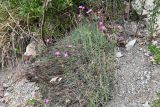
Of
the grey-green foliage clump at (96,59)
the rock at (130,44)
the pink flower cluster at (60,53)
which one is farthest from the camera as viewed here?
the rock at (130,44)

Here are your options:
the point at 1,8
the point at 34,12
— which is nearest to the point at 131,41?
the point at 34,12

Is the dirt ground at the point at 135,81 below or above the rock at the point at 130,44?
below

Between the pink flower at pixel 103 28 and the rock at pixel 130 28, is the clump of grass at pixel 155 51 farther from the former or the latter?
the pink flower at pixel 103 28

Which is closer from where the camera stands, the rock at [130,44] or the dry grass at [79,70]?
the dry grass at [79,70]

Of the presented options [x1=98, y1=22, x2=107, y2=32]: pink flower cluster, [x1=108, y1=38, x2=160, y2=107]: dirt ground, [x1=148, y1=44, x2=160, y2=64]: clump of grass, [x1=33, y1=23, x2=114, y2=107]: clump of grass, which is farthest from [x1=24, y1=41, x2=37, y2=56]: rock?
[x1=148, y1=44, x2=160, y2=64]: clump of grass

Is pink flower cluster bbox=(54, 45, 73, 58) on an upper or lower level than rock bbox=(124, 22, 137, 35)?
lower

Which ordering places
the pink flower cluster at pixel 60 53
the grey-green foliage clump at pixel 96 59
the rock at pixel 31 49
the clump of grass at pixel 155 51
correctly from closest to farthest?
the grey-green foliage clump at pixel 96 59
the clump of grass at pixel 155 51
the pink flower cluster at pixel 60 53
the rock at pixel 31 49

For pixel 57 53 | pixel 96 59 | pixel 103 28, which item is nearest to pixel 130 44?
pixel 103 28

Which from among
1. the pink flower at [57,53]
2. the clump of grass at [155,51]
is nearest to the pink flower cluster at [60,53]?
the pink flower at [57,53]

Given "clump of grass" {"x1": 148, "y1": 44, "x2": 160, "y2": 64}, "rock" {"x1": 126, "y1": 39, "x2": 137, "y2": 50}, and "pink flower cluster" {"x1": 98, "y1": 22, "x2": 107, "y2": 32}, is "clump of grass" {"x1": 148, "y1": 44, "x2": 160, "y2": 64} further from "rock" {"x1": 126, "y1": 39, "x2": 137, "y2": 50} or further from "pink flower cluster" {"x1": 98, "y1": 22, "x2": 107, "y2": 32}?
"pink flower cluster" {"x1": 98, "y1": 22, "x2": 107, "y2": 32}

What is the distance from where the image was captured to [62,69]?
4.71 metres

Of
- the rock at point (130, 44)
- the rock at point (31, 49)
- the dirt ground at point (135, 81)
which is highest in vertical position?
the rock at point (130, 44)

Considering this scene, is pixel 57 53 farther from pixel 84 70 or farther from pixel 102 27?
pixel 102 27

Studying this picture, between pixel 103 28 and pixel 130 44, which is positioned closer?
pixel 103 28
